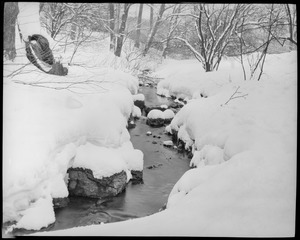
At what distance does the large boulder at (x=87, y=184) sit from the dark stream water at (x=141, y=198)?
0.11 metres

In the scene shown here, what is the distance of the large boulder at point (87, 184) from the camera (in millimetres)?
4961

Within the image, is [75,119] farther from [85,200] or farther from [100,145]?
[85,200]

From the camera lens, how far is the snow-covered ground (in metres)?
2.45

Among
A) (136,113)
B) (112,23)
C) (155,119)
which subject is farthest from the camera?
(112,23)

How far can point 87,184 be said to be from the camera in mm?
4977

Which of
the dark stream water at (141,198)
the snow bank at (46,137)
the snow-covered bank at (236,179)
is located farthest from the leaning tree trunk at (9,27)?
the snow-covered bank at (236,179)

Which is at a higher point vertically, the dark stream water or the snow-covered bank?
the snow-covered bank

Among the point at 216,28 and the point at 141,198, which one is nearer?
the point at 141,198

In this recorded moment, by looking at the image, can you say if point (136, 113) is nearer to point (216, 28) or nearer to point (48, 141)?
point (48, 141)

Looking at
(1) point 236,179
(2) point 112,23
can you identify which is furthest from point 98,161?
(2) point 112,23

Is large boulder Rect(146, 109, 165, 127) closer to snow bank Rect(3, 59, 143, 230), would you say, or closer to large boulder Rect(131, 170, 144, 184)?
snow bank Rect(3, 59, 143, 230)

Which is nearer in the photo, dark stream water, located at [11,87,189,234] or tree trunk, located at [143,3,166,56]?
dark stream water, located at [11,87,189,234]

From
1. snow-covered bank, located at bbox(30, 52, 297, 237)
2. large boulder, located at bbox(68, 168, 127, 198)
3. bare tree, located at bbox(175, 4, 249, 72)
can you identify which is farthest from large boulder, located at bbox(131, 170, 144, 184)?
bare tree, located at bbox(175, 4, 249, 72)

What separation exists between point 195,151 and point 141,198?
187 centimetres
